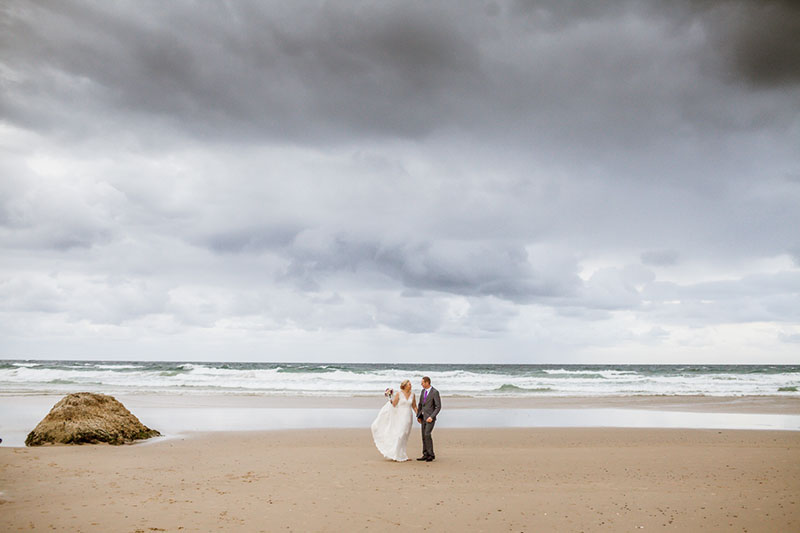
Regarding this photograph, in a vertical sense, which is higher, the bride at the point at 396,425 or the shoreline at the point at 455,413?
the bride at the point at 396,425

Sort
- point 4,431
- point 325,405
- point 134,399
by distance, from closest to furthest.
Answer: point 4,431, point 325,405, point 134,399

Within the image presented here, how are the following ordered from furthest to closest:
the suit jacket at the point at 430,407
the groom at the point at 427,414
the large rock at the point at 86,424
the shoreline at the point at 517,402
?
the shoreline at the point at 517,402 < the large rock at the point at 86,424 < the suit jacket at the point at 430,407 < the groom at the point at 427,414

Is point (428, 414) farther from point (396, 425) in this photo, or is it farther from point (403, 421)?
point (396, 425)

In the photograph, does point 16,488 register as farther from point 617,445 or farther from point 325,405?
point 325,405

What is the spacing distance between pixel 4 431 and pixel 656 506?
1649cm

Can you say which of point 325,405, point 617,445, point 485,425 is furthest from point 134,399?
point 617,445

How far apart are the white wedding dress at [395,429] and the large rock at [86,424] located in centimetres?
633

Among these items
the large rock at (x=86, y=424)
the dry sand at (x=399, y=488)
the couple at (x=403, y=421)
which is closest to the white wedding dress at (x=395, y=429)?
the couple at (x=403, y=421)

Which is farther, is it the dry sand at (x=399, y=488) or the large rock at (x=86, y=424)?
the large rock at (x=86, y=424)

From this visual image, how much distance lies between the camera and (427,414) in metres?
11.9

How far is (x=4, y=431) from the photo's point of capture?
15641 mm

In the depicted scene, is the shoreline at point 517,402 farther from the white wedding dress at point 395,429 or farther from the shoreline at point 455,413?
the white wedding dress at point 395,429

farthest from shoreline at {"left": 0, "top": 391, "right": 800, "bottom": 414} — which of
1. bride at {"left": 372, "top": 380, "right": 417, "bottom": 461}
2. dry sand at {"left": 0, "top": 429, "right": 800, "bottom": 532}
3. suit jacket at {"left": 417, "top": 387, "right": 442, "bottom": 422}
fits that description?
suit jacket at {"left": 417, "top": 387, "right": 442, "bottom": 422}

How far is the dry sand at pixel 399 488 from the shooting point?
6.87m
